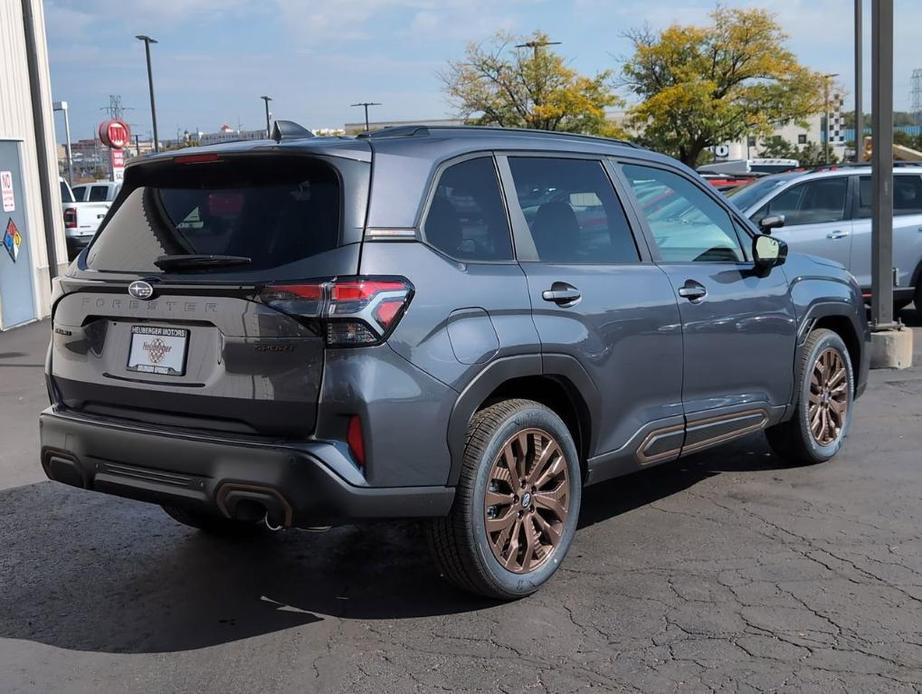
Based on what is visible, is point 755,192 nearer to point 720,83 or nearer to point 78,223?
point 78,223

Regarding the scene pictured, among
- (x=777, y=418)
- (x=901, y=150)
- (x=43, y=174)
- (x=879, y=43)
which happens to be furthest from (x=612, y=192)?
(x=901, y=150)

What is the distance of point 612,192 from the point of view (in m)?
4.93

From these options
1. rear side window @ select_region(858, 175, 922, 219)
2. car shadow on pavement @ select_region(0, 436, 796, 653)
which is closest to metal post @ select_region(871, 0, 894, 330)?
rear side window @ select_region(858, 175, 922, 219)

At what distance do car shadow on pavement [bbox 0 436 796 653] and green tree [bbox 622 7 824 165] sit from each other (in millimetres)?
39088

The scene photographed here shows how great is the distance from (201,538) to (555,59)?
4298 centimetres

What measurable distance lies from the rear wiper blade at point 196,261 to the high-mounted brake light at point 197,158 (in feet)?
1.32

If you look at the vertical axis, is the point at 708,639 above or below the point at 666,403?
below

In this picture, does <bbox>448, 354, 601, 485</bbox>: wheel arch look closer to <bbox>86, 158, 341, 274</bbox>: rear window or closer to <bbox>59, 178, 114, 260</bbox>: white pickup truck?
<bbox>86, 158, 341, 274</bbox>: rear window

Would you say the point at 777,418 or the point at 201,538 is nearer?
the point at 201,538

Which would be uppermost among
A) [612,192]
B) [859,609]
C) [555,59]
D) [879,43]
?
[555,59]

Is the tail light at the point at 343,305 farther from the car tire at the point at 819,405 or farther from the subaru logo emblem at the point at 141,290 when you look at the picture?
the car tire at the point at 819,405

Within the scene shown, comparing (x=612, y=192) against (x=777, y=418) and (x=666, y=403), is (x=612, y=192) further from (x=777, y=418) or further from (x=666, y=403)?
(x=777, y=418)

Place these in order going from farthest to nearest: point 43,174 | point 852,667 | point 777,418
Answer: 1. point 43,174
2. point 777,418
3. point 852,667

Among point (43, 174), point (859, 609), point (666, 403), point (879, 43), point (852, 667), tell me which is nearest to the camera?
point (852, 667)
